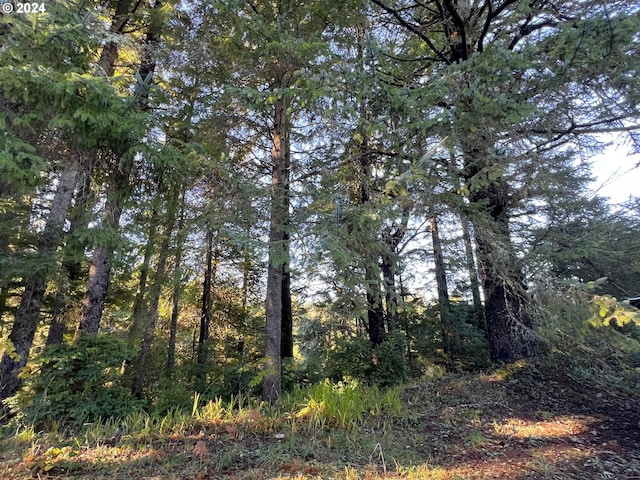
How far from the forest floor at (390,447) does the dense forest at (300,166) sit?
1.01 meters

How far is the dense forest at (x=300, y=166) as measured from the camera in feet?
12.5

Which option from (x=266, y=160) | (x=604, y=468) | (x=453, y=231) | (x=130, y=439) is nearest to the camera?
(x=604, y=468)

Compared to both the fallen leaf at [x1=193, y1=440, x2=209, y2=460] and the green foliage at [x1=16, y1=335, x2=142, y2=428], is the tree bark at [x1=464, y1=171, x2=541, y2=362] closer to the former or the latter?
the fallen leaf at [x1=193, y1=440, x2=209, y2=460]

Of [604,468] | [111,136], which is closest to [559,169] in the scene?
[604,468]

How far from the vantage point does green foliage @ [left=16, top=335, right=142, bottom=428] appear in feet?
14.3

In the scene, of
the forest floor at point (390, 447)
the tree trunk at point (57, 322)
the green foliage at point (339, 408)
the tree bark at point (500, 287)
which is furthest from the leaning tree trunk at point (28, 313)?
the tree bark at point (500, 287)

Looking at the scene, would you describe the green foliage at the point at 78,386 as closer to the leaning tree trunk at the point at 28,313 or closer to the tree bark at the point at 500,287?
the leaning tree trunk at the point at 28,313

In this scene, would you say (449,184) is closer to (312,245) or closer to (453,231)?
(453,231)

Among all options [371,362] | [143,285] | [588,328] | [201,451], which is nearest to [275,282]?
[201,451]

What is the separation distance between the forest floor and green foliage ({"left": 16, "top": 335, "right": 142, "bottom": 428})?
714 millimetres

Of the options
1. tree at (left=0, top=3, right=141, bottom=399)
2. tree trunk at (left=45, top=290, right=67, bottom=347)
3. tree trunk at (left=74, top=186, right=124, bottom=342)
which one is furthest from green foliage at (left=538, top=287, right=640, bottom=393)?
tree trunk at (left=45, top=290, right=67, bottom=347)

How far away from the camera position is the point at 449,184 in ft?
16.9

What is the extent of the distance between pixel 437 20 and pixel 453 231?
4.09 m

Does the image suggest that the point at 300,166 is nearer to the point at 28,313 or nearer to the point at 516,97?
the point at 516,97
